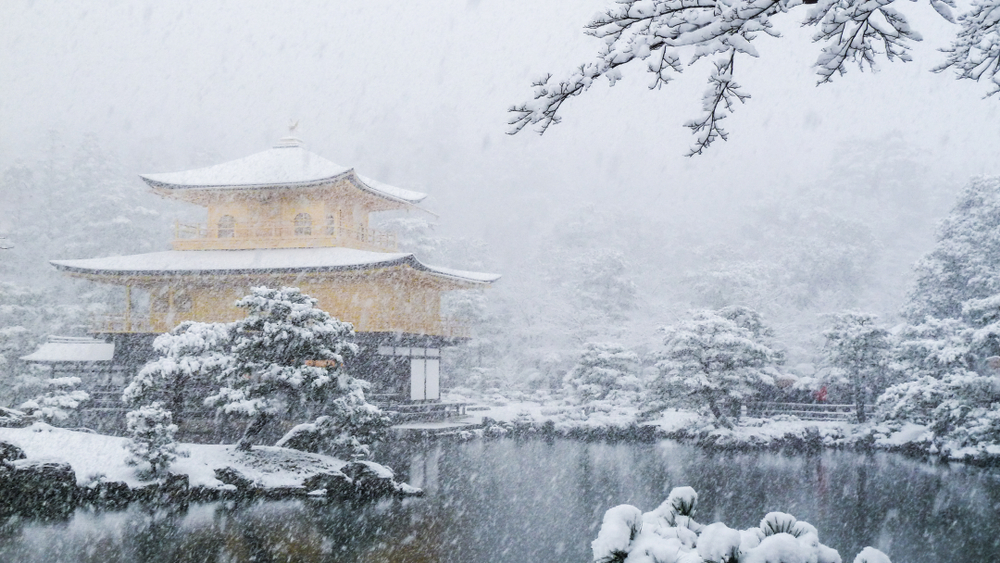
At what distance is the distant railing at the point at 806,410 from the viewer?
2314 cm

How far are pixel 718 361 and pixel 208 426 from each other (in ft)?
44.2

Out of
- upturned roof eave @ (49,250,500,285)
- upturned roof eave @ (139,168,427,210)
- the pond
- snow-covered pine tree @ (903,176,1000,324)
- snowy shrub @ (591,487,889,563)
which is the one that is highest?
upturned roof eave @ (139,168,427,210)

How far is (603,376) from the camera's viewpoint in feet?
82.5

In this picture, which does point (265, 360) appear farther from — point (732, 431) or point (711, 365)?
point (711, 365)

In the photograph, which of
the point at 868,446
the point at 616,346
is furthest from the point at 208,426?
the point at 868,446

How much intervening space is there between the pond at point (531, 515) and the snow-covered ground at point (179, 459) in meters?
0.95

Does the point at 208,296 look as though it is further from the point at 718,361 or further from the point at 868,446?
the point at 868,446

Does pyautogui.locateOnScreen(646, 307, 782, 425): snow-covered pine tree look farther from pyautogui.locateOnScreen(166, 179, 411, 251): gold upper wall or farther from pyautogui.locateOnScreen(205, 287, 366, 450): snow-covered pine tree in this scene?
pyautogui.locateOnScreen(205, 287, 366, 450): snow-covered pine tree

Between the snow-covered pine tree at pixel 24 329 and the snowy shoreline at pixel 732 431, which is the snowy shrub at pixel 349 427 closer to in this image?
the snowy shoreline at pixel 732 431

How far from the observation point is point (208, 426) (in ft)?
62.3

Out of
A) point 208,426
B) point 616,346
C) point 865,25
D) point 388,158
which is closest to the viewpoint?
point 865,25

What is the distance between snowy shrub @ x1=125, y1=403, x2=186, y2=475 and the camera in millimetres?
11227

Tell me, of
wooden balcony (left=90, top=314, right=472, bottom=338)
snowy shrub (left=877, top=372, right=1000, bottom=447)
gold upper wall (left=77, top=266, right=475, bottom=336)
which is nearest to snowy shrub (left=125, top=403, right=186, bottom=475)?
wooden balcony (left=90, top=314, right=472, bottom=338)

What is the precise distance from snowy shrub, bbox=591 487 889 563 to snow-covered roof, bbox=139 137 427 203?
736 inches
